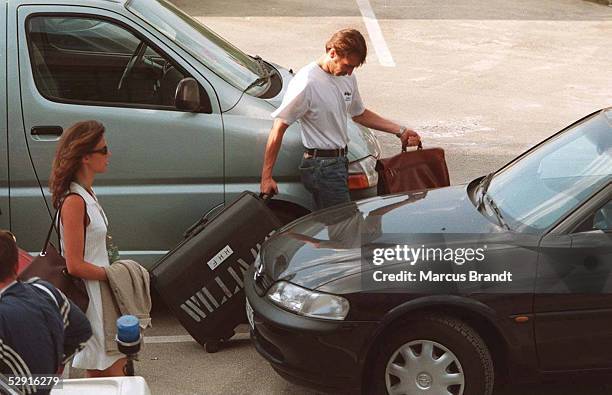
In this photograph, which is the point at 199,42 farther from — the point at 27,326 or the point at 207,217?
the point at 27,326

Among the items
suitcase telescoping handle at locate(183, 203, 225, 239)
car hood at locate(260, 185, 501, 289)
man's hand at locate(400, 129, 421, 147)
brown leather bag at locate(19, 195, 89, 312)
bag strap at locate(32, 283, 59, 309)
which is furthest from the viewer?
man's hand at locate(400, 129, 421, 147)

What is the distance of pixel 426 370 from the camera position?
5.94 metres

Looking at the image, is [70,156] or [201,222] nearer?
[70,156]

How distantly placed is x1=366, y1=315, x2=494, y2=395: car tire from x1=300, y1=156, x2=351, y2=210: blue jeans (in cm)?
165

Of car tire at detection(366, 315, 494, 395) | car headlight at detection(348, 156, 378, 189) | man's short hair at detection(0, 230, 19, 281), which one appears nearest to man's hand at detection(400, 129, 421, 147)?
car headlight at detection(348, 156, 378, 189)

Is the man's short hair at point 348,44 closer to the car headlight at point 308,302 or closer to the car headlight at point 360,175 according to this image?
the car headlight at point 360,175

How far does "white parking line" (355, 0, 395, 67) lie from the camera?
1606cm

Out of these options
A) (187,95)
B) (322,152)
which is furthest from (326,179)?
(187,95)

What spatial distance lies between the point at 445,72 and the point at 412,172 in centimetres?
772

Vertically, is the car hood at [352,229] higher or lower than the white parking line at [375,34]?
higher

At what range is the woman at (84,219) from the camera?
18.7 ft

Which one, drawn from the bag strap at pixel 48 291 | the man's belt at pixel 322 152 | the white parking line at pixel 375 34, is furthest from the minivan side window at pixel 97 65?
the white parking line at pixel 375 34

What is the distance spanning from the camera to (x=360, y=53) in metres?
7.33

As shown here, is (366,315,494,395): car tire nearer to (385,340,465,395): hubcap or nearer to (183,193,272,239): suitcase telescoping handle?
(385,340,465,395): hubcap
